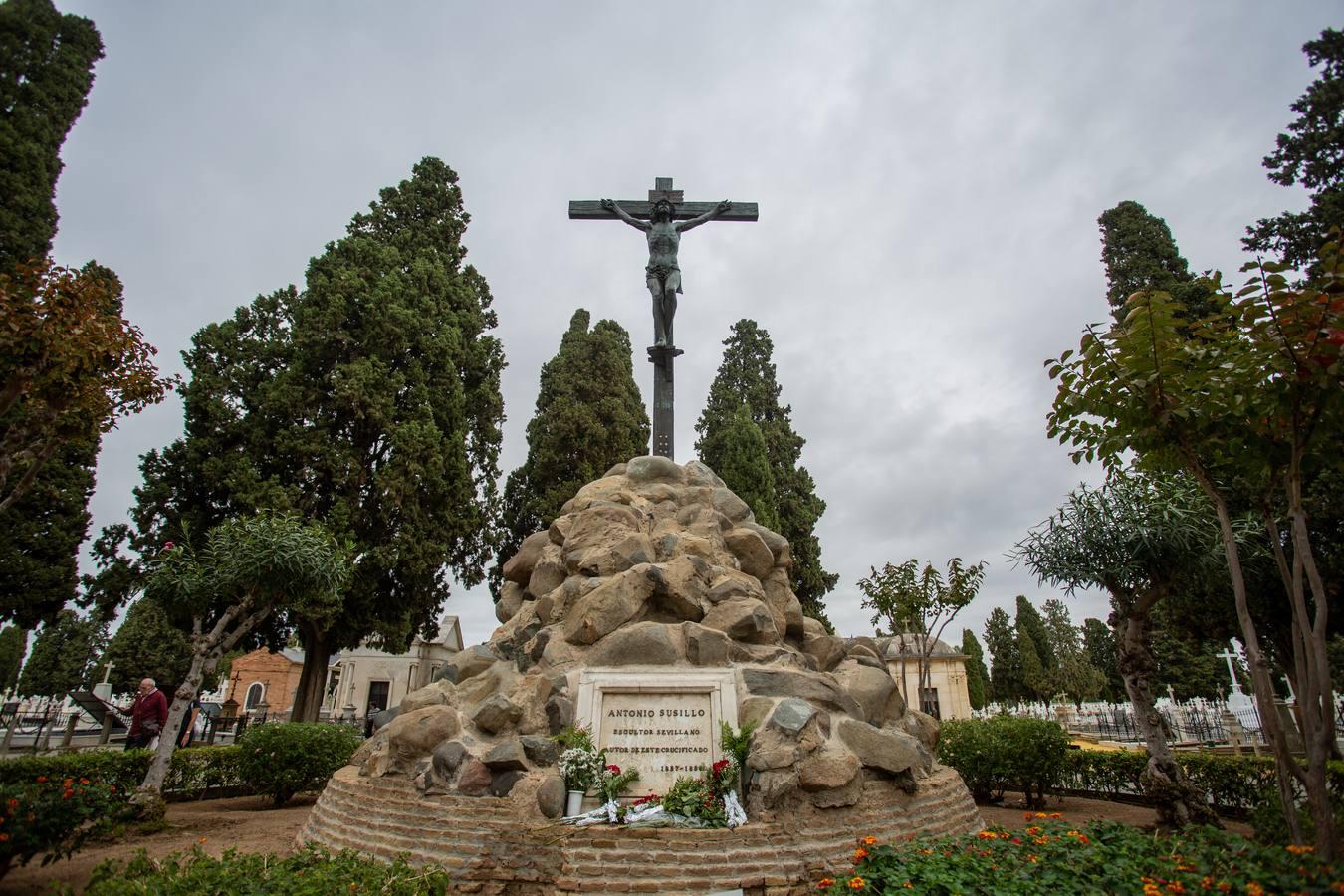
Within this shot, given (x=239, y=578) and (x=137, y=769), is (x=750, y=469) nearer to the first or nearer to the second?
(x=239, y=578)

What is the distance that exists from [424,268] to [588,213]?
716cm

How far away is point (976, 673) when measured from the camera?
4300cm

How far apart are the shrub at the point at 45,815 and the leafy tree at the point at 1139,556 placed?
12.0 metres

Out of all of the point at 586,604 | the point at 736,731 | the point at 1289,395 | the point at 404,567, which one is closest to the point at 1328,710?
the point at 1289,395

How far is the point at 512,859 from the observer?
6.13m

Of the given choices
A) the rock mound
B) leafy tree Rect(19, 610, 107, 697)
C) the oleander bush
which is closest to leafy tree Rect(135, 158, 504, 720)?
the rock mound

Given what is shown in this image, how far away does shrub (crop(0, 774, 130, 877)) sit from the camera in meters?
5.13

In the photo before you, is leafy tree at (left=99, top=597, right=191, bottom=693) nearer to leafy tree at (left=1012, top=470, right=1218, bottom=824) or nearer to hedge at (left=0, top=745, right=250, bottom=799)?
hedge at (left=0, top=745, right=250, bottom=799)

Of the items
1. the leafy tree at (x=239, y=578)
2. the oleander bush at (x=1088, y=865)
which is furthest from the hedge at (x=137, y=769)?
the oleander bush at (x=1088, y=865)

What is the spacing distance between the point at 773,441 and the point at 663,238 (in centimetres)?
1299

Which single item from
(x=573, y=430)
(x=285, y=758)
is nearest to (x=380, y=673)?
(x=573, y=430)

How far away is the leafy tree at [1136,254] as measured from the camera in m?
19.7

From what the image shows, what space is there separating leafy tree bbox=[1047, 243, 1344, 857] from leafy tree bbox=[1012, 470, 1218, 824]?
504cm

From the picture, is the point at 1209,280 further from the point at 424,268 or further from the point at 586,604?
the point at 424,268
